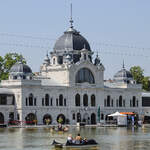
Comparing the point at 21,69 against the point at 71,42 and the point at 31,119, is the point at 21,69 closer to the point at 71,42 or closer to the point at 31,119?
the point at 31,119

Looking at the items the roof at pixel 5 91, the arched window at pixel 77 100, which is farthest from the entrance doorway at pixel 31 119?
the arched window at pixel 77 100

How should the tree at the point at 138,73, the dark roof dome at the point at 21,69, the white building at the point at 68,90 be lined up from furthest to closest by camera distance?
the tree at the point at 138,73
the dark roof dome at the point at 21,69
the white building at the point at 68,90

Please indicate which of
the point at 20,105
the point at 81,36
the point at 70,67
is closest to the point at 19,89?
the point at 20,105

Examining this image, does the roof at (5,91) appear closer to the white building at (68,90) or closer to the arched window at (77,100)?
the white building at (68,90)

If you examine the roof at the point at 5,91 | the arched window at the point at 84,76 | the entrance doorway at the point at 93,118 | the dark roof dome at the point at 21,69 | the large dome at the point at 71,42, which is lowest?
the entrance doorway at the point at 93,118

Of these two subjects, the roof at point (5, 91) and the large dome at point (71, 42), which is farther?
the large dome at point (71, 42)

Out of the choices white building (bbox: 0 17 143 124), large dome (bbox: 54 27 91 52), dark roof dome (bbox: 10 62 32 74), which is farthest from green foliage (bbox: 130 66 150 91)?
dark roof dome (bbox: 10 62 32 74)

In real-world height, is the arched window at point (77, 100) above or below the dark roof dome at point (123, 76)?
below

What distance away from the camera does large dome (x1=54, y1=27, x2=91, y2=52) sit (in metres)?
131

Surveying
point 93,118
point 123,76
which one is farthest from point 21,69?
point 123,76

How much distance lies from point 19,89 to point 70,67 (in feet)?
42.4

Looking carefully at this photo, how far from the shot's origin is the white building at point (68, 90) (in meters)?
119

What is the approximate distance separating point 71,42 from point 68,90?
11.6 metres

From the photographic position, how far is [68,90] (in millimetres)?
125188
